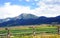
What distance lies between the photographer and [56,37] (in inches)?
874

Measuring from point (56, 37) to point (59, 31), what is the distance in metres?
5.48

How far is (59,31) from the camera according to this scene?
27594mm

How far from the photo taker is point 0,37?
85.9ft

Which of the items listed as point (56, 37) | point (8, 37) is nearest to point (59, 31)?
point (56, 37)

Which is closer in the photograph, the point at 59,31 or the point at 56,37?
the point at 56,37

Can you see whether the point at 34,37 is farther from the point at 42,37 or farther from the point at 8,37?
the point at 8,37

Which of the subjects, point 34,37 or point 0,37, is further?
→ point 0,37

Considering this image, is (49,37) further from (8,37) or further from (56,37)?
(8,37)

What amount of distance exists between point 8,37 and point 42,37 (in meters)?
3.16

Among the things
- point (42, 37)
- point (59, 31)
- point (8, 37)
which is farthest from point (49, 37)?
point (59, 31)

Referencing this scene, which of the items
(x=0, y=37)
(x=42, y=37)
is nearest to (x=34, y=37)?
(x=42, y=37)

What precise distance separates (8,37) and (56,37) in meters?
4.43

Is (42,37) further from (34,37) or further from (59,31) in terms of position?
(59,31)

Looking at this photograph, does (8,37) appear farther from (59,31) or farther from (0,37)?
(59,31)
